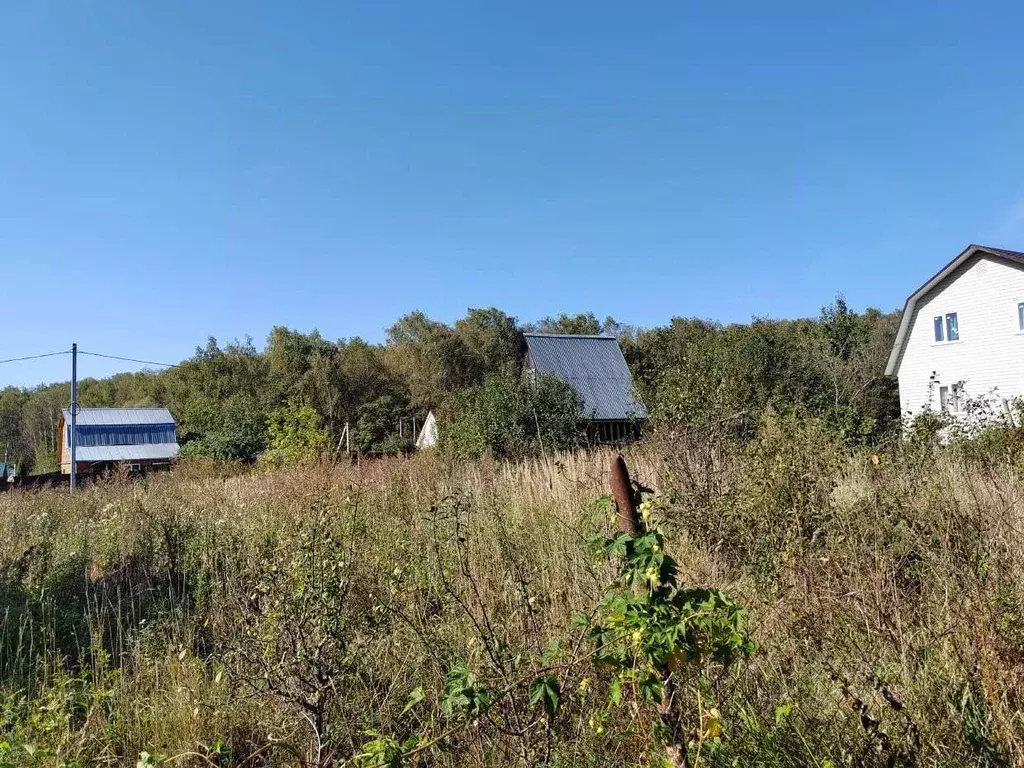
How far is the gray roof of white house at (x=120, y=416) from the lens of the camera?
38.3 meters

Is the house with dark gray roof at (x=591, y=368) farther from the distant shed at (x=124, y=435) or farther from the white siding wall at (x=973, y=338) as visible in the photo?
the distant shed at (x=124, y=435)

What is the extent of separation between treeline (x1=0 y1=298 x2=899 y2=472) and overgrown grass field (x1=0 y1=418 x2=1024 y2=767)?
203cm

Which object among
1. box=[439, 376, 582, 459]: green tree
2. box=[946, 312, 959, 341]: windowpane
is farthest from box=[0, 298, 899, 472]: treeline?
box=[946, 312, 959, 341]: windowpane

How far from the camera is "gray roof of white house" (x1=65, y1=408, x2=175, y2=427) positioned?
38344 millimetres

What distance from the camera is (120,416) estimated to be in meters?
39.2

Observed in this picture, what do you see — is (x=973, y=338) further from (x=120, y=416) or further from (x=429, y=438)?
(x=120, y=416)

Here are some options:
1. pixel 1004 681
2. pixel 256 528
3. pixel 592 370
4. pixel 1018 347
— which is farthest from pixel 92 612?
pixel 1018 347

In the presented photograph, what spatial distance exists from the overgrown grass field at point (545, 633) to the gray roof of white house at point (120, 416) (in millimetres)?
37526

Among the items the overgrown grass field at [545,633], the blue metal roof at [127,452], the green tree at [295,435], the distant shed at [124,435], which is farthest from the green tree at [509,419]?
the blue metal roof at [127,452]

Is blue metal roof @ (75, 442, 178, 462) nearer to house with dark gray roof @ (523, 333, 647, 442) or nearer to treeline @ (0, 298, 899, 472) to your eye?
treeline @ (0, 298, 899, 472)

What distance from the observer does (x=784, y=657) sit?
10.1 feet

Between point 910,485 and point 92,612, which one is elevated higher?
point 910,485

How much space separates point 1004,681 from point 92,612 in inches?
206

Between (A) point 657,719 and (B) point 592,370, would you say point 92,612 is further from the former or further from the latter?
(B) point 592,370
